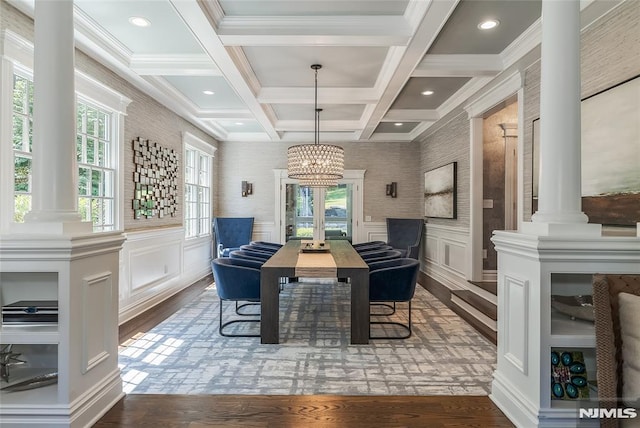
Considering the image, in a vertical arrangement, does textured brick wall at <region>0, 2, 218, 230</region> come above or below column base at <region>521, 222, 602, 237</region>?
above

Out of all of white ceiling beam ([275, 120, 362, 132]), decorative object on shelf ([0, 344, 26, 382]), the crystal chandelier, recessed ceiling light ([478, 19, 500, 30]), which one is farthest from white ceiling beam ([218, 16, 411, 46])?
white ceiling beam ([275, 120, 362, 132])

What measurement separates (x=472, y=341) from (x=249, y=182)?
18.6ft

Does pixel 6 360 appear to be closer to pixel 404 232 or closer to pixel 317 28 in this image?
pixel 317 28

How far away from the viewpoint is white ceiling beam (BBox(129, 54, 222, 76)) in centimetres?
387

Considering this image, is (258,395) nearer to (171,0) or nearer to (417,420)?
(417,420)

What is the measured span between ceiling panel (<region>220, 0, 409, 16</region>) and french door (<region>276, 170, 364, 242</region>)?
4.90 metres

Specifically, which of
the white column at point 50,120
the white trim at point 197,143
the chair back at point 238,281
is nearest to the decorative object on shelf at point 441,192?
the chair back at point 238,281

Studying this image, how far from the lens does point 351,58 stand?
3.85 metres

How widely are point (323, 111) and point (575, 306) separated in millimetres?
4653

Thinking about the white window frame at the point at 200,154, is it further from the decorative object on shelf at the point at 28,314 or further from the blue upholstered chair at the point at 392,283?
the decorative object on shelf at the point at 28,314

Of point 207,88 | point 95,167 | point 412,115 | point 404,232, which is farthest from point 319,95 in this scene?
point 404,232

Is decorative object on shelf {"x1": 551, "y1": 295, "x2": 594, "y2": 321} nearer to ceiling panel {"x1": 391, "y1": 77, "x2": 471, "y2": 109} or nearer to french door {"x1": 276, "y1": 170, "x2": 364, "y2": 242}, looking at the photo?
ceiling panel {"x1": 391, "y1": 77, "x2": 471, "y2": 109}

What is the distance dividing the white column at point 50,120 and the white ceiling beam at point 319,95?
2968 millimetres

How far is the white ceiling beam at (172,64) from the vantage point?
3.87 meters
